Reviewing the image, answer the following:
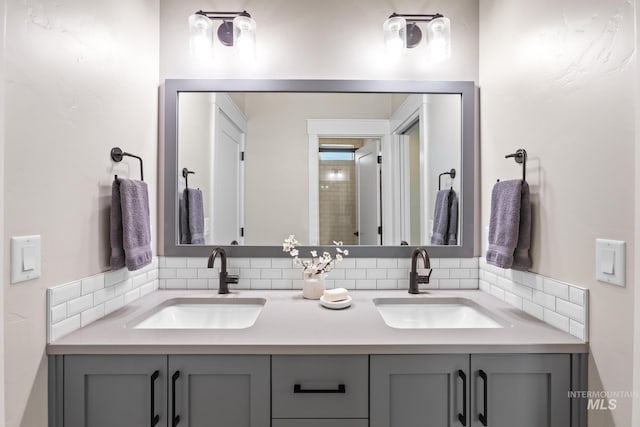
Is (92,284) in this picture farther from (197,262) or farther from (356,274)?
(356,274)

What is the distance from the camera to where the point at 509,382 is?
977 millimetres

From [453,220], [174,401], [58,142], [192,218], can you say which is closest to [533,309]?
[453,220]

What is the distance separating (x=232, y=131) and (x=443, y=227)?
1.17m

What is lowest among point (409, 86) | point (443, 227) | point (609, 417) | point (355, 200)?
point (609, 417)

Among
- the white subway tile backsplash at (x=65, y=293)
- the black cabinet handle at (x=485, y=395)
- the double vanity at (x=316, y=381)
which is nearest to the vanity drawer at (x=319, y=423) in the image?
the double vanity at (x=316, y=381)

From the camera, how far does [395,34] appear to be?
1.52 m

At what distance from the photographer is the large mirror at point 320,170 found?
158cm

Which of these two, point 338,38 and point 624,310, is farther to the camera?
point 338,38

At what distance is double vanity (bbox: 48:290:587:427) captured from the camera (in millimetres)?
954

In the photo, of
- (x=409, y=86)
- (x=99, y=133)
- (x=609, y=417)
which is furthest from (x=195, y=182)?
(x=609, y=417)

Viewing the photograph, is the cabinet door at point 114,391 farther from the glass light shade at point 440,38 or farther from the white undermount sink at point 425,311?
the glass light shade at point 440,38

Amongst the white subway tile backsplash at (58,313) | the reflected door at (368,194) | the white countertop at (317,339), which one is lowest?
the white countertop at (317,339)

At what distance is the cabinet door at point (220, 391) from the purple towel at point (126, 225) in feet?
1.61

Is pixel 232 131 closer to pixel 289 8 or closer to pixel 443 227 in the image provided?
pixel 289 8
